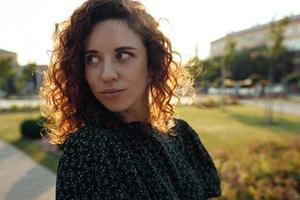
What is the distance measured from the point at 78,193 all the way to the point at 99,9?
68cm

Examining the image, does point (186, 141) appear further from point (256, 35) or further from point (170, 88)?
point (256, 35)

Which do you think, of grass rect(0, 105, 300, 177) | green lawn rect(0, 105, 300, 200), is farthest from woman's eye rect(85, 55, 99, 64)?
grass rect(0, 105, 300, 177)

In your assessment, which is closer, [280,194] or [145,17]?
[145,17]

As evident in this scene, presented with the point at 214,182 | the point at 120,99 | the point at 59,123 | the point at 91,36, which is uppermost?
the point at 91,36

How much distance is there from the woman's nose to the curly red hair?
14 centimetres

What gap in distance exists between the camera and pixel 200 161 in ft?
7.10

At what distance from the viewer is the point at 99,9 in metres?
1.63

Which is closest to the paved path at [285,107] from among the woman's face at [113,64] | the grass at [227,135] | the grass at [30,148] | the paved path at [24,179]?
the grass at [227,135]

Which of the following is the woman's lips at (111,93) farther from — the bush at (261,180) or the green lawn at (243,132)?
the green lawn at (243,132)

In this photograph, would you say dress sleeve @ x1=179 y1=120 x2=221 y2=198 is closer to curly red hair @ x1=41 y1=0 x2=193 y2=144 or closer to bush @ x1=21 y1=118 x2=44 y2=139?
curly red hair @ x1=41 y1=0 x2=193 y2=144

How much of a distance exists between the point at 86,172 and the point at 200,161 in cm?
91

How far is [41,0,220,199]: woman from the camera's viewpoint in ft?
4.59

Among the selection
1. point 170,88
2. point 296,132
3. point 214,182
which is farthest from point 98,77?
point 296,132

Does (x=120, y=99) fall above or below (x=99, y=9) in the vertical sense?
below
